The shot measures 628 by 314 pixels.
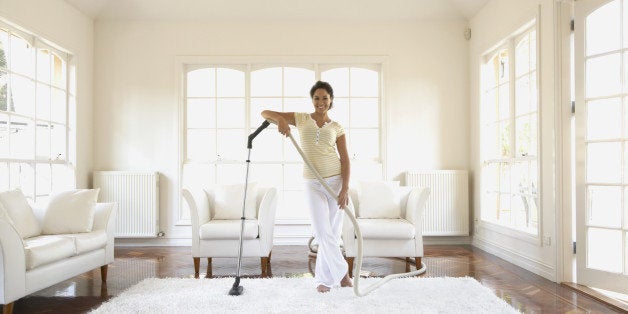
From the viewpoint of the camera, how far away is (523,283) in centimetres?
359

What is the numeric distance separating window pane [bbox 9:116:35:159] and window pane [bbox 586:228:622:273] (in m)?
5.07

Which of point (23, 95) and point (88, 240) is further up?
point (23, 95)

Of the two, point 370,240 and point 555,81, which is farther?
point 370,240

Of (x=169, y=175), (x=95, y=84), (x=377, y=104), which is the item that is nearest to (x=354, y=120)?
(x=377, y=104)

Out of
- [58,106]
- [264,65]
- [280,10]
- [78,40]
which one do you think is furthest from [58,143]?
[280,10]

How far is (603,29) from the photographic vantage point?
3.40 metres

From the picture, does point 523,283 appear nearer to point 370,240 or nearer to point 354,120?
point 370,240

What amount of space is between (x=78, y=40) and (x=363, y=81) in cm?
344

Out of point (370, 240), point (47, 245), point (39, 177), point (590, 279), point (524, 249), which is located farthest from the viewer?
point (39, 177)

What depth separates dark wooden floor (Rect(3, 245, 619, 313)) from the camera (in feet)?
9.94

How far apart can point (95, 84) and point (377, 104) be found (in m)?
3.54

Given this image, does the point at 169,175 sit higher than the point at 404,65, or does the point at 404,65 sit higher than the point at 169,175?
the point at 404,65

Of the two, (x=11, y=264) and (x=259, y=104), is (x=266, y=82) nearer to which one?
(x=259, y=104)

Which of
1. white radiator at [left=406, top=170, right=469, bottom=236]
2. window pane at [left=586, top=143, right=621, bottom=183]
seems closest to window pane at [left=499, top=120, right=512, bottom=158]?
white radiator at [left=406, top=170, right=469, bottom=236]
